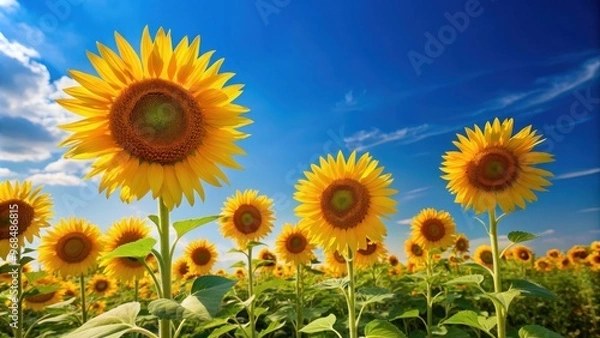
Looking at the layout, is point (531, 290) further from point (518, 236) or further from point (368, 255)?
point (368, 255)

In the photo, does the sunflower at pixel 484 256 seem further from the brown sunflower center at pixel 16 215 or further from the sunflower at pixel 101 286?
the brown sunflower center at pixel 16 215

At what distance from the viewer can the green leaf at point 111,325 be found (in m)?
1.52

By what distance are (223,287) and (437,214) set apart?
506 cm

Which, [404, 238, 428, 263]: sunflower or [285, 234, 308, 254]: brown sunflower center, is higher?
[285, 234, 308, 254]: brown sunflower center

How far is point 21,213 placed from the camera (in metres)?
3.68

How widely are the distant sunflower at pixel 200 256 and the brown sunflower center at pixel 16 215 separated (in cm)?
300

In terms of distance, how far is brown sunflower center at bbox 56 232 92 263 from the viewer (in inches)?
178

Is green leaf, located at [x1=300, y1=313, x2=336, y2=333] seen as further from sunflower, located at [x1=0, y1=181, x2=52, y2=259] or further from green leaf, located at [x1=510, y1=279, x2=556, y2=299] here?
sunflower, located at [x1=0, y1=181, x2=52, y2=259]

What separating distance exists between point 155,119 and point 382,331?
1.70 meters

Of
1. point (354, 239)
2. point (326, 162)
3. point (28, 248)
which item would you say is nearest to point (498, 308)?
point (354, 239)

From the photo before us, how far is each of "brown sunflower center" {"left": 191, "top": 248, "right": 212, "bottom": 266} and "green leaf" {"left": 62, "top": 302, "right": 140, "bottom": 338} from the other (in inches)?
193

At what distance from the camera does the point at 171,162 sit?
2.02m

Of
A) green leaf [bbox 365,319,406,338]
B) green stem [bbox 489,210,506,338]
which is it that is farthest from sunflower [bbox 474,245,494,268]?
green leaf [bbox 365,319,406,338]

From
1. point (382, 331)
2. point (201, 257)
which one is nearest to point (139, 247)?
point (382, 331)
